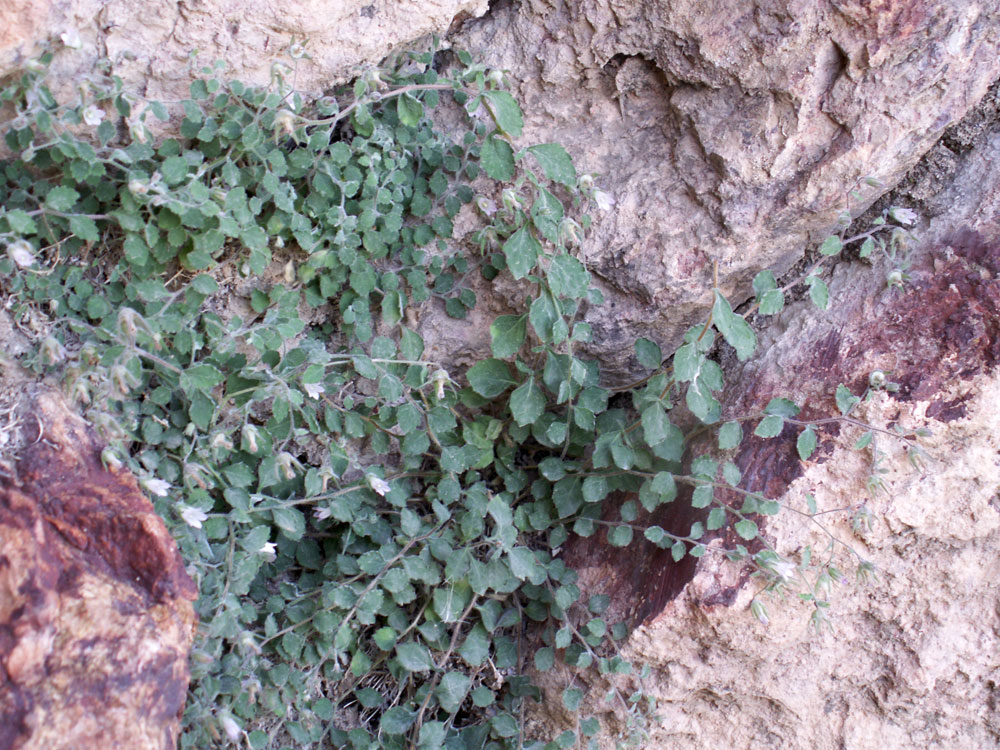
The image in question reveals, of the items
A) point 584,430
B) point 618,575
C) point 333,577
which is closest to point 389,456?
point 333,577

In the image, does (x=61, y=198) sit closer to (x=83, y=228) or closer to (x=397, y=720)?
(x=83, y=228)

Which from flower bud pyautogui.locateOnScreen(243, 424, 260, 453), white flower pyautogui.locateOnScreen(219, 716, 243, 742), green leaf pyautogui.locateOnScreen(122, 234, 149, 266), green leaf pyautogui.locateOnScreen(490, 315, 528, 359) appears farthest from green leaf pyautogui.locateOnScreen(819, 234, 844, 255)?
white flower pyautogui.locateOnScreen(219, 716, 243, 742)

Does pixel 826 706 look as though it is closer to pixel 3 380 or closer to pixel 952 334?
pixel 952 334

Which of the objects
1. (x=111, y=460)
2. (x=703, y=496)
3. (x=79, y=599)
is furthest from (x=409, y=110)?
(x=79, y=599)

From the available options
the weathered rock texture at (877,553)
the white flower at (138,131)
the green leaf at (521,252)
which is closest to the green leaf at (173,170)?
the white flower at (138,131)

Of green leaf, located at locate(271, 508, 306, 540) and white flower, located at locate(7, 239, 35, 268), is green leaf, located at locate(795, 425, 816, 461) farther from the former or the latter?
white flower, located at locate(7, 239, 35, 268)
